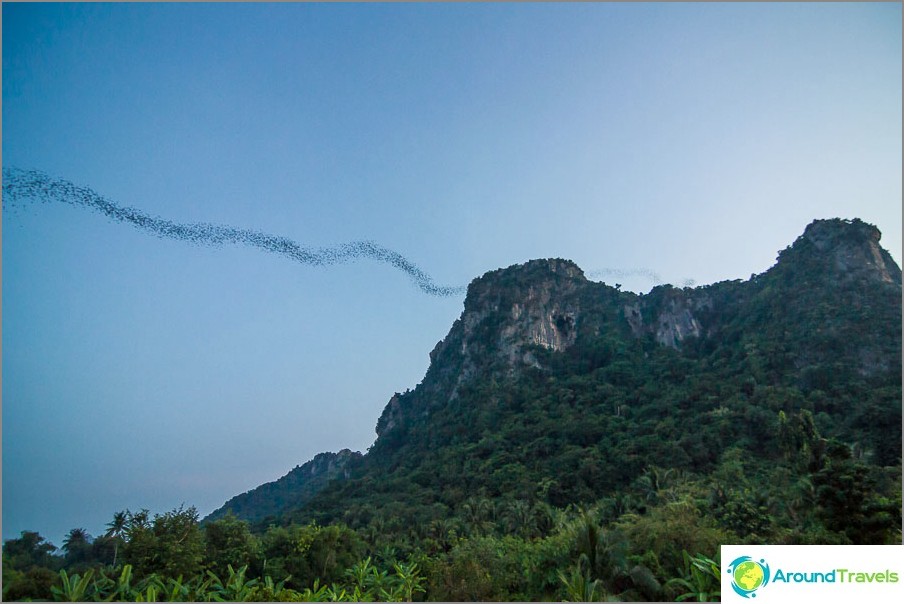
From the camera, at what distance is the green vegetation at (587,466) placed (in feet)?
48.2

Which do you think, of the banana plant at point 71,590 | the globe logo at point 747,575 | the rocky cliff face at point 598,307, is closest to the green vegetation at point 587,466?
the banana plant at point 71,590

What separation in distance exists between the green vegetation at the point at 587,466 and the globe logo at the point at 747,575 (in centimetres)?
264

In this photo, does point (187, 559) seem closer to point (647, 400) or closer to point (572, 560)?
point (572, 560)

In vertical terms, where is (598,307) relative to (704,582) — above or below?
above

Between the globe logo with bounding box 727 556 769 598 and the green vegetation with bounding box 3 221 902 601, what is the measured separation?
104 inches

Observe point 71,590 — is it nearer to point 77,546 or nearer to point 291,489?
point 77,546

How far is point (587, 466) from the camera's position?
34.1 metres

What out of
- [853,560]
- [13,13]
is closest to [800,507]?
[853,560]

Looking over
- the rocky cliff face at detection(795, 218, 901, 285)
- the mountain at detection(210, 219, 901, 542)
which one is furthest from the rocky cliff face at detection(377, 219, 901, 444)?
the mountain at detection(210, 219, 901, 542)

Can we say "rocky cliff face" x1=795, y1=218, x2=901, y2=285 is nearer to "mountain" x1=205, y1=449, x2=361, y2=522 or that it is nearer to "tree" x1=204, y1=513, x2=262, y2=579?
"tree" x1=204, y1=513, x2=262, y2=579

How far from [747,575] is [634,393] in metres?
40.7

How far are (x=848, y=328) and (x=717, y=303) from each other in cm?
2010

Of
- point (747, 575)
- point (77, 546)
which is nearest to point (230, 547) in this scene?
point (77, 546)

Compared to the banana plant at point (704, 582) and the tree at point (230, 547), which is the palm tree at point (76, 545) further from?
the banana plant at point (704, 582)
